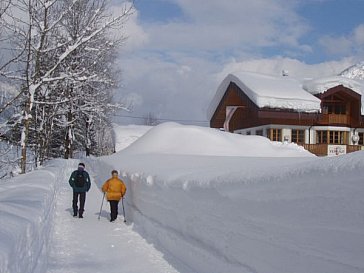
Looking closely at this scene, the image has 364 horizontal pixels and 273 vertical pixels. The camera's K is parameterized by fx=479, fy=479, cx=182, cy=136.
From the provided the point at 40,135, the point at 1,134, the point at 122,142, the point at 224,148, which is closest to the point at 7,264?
the point at 1,134

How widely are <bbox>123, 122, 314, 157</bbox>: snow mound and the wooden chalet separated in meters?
10.4

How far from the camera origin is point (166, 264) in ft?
25.1

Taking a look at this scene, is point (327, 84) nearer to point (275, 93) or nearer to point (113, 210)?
point (275, 93)

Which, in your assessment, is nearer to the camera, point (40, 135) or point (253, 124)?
point (40, 135)

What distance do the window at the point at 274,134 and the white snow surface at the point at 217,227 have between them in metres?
24.0

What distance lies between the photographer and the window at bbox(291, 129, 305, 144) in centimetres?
3616

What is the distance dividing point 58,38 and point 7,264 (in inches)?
543

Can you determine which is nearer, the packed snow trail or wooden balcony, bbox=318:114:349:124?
the packed snow trail

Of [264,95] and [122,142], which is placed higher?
[264,95]

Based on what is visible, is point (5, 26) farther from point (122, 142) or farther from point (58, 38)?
point (122, 142)

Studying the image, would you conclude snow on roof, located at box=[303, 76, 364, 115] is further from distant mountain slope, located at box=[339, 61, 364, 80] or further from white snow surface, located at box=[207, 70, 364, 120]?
distant mountain slope, located at box=[339, 61, 364, 80]

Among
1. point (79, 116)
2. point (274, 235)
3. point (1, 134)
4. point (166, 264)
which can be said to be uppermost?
point (79, 116)

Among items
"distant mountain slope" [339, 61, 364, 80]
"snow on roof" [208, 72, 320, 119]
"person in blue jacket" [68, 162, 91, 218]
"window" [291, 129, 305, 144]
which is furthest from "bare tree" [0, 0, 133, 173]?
"distant mountain slope" [339, 61, 364, 80]

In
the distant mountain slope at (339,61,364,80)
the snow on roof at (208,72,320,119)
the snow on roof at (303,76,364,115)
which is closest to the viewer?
the snow on roof at (208,72,320,119)
